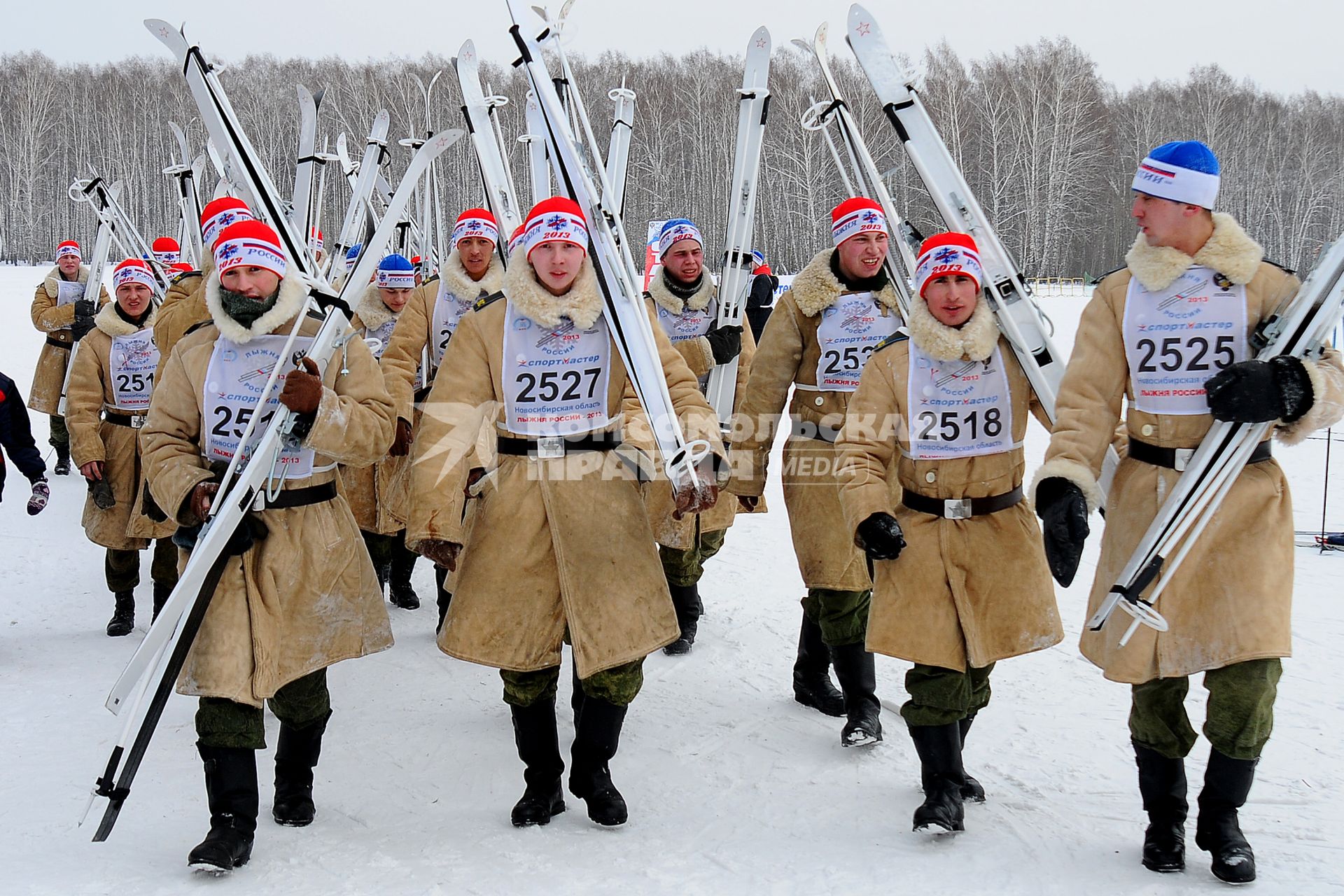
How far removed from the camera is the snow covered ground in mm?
3133

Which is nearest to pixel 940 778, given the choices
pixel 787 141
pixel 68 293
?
pixel 68 293

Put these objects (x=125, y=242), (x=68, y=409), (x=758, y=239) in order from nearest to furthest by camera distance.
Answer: (x=68, y=409), (x=125, y=242), (x=758, y=239)

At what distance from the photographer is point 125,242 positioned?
9.27 meters

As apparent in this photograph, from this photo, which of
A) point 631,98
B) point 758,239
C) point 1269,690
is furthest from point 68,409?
point 758,239

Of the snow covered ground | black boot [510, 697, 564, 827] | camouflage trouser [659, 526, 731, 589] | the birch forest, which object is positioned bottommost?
the snow covered ground

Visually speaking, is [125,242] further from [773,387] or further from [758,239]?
[758,239]

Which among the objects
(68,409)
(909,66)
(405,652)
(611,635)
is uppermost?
(909,66)

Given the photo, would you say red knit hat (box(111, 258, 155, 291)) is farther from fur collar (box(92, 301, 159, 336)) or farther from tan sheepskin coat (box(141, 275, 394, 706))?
tan sheepskin coat (box(141, 275, 394, 706))

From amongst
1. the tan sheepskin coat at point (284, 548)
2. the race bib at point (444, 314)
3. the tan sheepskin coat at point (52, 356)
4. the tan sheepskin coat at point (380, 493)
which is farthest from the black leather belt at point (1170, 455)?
the tan sheepskin coat at point (52, 356)

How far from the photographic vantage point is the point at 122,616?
5863 millimetres

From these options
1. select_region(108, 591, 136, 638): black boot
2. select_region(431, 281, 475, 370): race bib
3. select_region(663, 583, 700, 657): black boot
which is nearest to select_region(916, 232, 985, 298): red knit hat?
select_region(663, 583, 700, 657): black boot

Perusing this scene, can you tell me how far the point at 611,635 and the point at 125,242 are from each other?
24.8ft

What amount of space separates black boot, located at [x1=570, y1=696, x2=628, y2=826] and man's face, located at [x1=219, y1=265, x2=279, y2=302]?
1.59 m

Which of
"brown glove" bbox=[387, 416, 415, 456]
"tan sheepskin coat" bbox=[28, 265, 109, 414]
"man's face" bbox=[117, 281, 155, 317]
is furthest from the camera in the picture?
"tan sheepskin coat" bbox=[28, 265, 109, 414]
